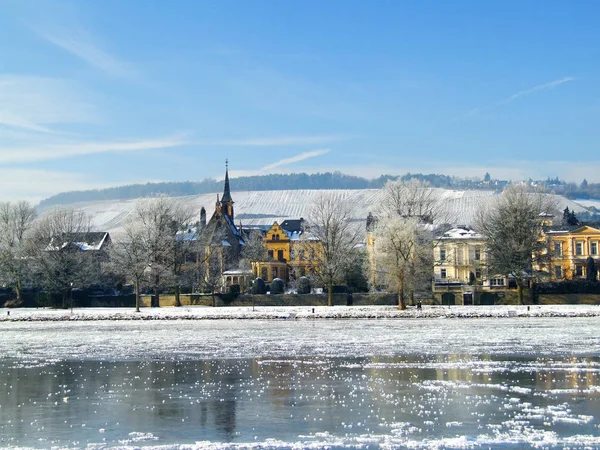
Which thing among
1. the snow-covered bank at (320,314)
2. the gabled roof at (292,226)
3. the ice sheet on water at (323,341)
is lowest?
the ice sheet on water at (323,341)

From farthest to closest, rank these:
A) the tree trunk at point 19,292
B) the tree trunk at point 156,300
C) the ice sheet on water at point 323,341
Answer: the tree trunk at point 19,292, the tree trunk at point 156,300, the ice sheet on water at point 323,341

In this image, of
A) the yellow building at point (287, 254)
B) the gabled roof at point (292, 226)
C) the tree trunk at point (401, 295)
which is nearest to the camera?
the tree trunk at point (401, 295)

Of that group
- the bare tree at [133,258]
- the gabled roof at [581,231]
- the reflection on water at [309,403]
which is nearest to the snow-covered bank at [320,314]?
the bare tree at [133,258]

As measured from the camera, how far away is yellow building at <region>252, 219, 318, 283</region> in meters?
82.6

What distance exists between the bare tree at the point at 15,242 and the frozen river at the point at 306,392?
43.1 meters

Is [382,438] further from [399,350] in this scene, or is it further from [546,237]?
[546,237]

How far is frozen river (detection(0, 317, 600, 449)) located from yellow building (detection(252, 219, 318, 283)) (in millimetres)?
43730

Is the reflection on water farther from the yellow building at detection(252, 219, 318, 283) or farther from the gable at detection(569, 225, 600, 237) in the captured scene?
the gable at detection(569, 225, 600, 237)

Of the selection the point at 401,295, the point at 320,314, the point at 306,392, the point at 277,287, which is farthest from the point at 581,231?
the point at 306,392

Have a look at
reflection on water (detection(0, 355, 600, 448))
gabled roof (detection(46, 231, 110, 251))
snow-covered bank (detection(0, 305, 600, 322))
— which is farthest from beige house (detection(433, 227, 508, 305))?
reflection on water (detection(0, 355, 600, 448))

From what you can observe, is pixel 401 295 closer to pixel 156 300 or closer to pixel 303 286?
pixel 303 286

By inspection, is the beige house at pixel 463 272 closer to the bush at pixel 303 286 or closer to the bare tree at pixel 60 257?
the bush at pixel 303 286

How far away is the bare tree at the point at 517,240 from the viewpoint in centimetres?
7094

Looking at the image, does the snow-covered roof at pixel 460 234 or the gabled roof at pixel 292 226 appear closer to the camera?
the snow-covered roof at pixel 460 234
